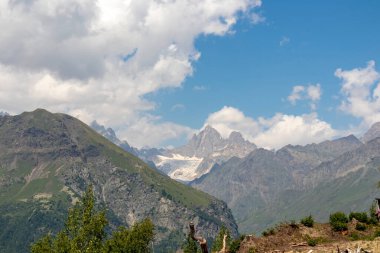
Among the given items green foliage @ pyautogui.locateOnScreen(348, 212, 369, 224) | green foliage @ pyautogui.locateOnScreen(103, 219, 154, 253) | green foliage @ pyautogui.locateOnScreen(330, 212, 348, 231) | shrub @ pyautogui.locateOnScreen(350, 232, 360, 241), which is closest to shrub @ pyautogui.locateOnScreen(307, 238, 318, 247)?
shrub @ pyautogui.locateOnScreen(350, 232, 360, 241)

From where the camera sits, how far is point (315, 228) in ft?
261

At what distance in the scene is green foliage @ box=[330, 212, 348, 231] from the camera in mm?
78438

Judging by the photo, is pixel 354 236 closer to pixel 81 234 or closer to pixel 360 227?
pixel 360 227

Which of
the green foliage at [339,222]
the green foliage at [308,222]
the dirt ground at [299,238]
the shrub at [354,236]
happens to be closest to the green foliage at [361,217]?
the dirt ground at [299,238]

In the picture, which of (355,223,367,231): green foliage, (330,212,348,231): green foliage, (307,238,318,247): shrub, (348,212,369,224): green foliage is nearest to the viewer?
(307,238,318,247): shrub

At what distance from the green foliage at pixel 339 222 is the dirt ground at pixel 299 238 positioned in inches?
35.8

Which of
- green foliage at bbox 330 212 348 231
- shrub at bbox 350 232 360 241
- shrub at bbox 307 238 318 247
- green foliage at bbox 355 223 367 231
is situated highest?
green foliage at bbox 330 212 348 231

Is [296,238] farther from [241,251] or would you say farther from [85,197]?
[85,197]

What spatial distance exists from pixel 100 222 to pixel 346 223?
4990 cm

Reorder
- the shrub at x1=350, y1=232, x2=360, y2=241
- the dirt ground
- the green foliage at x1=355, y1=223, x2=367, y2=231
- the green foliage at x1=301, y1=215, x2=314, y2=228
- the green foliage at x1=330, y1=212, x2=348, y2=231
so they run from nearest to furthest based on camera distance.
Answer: the dirt ground → the shrub at x1=350, y1=232, x2=360, y2=241 → the green foliage at x1=355, y1=223, x2=367, y2=231 → the green foliage at x1=330, y1=212, x2=348, y2=231 → the green foliage at x1=301, y1=215, x2=314, y2=228

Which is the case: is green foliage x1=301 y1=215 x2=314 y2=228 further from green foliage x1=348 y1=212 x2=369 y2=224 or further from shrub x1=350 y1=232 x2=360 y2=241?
green foliage x1=348 y1=212 x2=369 y2=224

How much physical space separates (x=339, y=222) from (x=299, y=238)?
942 centimetres

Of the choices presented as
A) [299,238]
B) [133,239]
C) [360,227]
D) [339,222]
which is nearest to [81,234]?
[299,238]

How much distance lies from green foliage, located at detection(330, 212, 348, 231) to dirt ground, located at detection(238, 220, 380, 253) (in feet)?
2.98
